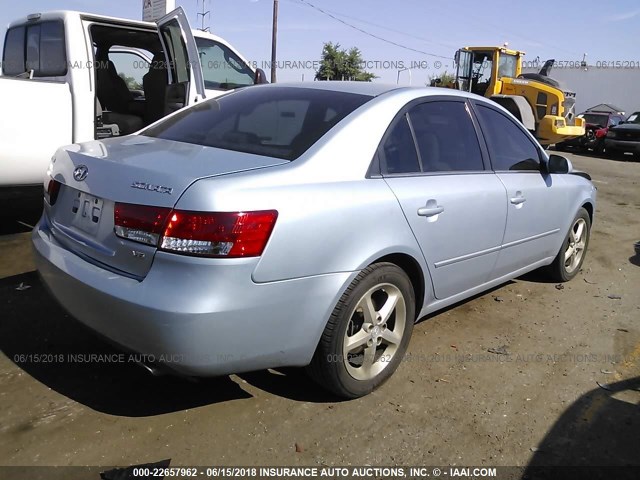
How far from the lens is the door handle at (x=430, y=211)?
300cm

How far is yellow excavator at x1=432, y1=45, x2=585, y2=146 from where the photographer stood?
1517cm

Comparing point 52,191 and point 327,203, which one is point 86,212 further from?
point 327,203

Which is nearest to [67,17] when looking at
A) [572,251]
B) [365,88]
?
[365,88]

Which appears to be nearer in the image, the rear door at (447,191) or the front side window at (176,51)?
the rear door at (447,191)

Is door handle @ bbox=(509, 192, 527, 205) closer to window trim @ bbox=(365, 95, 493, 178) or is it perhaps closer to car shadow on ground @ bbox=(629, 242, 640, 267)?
window trim @ bbox=(365, 95, 493, 178)

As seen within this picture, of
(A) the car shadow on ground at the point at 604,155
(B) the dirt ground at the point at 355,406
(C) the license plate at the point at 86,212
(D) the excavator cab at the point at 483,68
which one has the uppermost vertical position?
(D) the excavator cab at the point at 483,68

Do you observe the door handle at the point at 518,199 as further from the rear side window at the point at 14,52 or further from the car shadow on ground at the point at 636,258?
the rear side window at the point at 14,52

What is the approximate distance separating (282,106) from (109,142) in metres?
0.98

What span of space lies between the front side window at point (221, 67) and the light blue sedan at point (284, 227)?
9.90 feet

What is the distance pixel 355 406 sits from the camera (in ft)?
9.48

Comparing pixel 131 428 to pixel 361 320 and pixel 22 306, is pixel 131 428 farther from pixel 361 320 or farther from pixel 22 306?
pixel 22 306

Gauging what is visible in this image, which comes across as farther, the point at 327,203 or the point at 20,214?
the point at 20,214

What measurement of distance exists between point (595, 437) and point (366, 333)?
121cm

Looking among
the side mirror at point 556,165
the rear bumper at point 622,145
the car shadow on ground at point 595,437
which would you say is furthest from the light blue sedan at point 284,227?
the rear bumper at point 622,145
